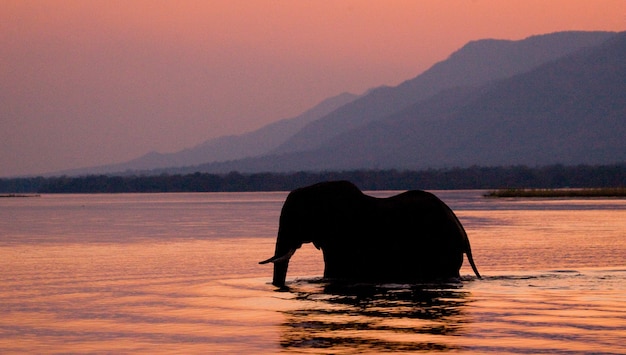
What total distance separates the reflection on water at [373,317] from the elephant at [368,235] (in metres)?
0.83

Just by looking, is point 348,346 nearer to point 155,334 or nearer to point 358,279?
point 155,334

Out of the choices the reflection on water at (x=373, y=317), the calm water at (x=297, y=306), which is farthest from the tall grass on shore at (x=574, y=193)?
the reflection on water at (x=373, y=317)

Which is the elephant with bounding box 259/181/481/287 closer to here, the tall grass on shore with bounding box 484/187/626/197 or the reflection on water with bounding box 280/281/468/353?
the reflection on water with bounding box 280/281/468/353

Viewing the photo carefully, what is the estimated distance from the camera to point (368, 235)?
2705 cm

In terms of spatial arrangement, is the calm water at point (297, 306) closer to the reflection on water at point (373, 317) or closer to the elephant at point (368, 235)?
the reflection on water at point (373, 317)

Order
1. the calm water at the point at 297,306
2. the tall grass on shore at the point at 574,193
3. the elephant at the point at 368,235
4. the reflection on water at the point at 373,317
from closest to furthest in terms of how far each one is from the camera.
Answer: the reflection on water at the point at 373,317 → the calm water at the point at 297,306 → the elephant at the point at 368,235 → the tall grass on shore at the point at 574,193

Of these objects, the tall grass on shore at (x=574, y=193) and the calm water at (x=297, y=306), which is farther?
the tall grass on shore at (x=574, y=193)

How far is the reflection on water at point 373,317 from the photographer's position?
17797mm

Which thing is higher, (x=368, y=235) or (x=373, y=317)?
(x=368, y=235)

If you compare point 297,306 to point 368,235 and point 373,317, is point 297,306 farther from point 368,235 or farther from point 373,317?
point 368,235

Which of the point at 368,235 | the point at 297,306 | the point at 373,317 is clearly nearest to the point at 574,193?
the point at 368,235

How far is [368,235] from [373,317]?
6419mm

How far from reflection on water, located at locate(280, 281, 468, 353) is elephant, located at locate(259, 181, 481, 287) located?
0.83 m

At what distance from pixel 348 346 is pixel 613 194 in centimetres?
12592
